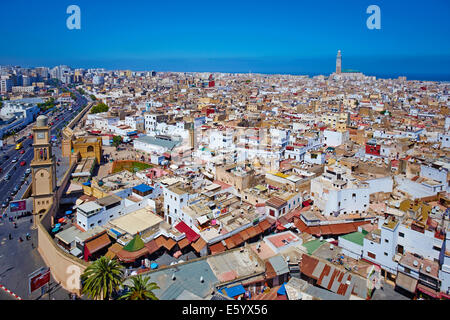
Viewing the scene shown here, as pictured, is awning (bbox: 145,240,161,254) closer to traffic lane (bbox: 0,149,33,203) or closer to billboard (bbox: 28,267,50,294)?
billboard (bbox: 28,267,50,294)

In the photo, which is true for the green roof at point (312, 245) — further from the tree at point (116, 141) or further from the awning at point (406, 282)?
the tree at point (116, 141)

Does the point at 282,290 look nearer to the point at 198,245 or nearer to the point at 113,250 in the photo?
the point at 198,245

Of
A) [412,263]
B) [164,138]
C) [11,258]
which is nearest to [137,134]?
[164,138]

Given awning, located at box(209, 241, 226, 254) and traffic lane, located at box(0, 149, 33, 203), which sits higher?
traffic lane, located at box(0, 149, 33, 203)

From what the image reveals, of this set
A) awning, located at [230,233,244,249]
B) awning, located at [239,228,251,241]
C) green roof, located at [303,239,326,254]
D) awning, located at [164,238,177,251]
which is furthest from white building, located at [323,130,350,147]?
awning, located at [164,238,177,251]

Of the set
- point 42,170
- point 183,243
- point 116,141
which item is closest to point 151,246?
point 183,243

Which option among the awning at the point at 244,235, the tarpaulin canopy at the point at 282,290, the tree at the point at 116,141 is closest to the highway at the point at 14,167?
the tree at the point at 116,141

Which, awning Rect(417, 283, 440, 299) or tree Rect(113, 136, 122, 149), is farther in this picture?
tree Rect(113, 136, 122, 149)
